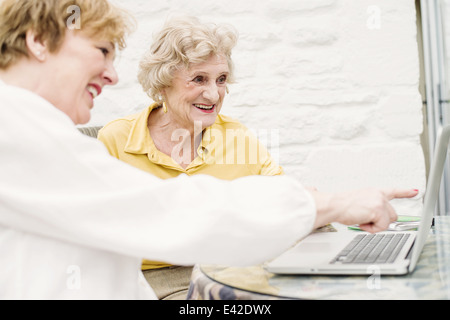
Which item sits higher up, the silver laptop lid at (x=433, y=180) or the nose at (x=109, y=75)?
the nose at (x=109, y=75)

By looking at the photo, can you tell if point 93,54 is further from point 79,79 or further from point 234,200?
point 234,200

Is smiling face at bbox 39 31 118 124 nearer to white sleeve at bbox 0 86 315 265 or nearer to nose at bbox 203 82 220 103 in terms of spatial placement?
white sleeve at bbox 0 86 315 265

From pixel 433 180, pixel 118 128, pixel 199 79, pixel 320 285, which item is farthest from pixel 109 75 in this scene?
pixel 199 79

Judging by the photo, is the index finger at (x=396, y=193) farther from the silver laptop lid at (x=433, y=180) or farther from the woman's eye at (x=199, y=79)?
the woman's eye at (x=199, y=79)

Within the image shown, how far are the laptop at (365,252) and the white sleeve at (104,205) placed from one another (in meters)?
0.16

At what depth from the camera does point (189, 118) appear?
198 cm

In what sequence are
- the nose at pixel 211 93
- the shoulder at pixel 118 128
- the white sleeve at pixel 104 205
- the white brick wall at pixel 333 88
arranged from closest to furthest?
the white sleeve at pixel 104 205 < the shoulder at pixel 118 128 < the nose at pixel 211 93 < the white brick wall at pixel 333 88

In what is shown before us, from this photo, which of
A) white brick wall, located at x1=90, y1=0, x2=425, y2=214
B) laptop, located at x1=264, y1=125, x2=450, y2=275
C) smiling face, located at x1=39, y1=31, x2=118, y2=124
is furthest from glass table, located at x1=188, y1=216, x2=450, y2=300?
white brick wall, located at x1=90, y1=0, x2=425, y2=214

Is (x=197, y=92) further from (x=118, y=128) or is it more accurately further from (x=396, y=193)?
(x=396, y=193)

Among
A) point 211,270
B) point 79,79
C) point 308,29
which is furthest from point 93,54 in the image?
point 308,29

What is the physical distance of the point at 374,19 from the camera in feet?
7.85

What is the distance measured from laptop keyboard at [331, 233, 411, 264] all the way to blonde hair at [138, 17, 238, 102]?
986 mm

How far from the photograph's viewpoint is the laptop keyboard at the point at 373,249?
0.96 metres

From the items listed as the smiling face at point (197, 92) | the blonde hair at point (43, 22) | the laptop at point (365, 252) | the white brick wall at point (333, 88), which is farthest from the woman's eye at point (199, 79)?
the blonde hair at point (43, 22)
